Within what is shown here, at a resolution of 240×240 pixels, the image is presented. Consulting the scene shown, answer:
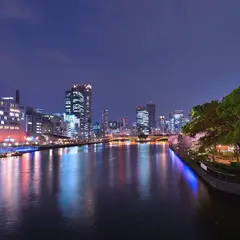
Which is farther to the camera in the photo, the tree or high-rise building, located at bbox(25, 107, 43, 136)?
high-rise building, located at bbox(25, 107, 43, 136)

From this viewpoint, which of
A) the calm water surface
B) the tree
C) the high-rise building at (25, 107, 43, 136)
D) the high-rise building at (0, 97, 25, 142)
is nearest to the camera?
the calm water surface

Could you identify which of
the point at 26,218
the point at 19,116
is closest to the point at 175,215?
the point at 26,218

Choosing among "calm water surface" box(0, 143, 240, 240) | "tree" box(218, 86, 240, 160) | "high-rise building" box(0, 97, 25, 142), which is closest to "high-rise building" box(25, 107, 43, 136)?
"high-rise building" box(0, 97, 25, 142)

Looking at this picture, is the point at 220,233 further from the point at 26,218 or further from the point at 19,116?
the point at 19,116

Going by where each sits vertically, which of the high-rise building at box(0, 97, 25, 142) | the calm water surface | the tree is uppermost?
the high-rise building at box(0, 97, 25, 142)

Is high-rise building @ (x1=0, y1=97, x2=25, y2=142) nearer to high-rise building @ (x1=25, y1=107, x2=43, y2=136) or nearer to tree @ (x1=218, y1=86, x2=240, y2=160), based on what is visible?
high-rise building @ (x1=25, y1=107, x2=43, y2=136)

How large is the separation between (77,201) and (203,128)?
40.3ft

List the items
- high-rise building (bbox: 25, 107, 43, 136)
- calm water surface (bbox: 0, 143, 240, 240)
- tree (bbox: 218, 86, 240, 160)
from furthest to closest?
high-rise building (bbox: 25, 107, 43, 136)
tree (bbox: 218, 86, 240, 160)
calm water surface (bbox: 0, 143, 240, 240)

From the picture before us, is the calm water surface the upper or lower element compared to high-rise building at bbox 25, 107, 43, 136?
lower

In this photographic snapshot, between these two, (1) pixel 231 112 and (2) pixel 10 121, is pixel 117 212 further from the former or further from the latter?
(2) pixel 10 121

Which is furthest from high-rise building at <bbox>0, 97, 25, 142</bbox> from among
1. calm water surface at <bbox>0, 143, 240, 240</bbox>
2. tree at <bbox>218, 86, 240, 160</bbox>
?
tree at <bbox>218, 86, 240, 160</bbox>

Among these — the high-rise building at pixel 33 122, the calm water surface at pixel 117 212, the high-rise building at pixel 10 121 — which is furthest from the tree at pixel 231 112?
the high-rise building at pixel 33 122

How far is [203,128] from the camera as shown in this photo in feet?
93.0

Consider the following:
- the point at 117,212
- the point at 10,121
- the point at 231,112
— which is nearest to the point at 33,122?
the point at 10,121
